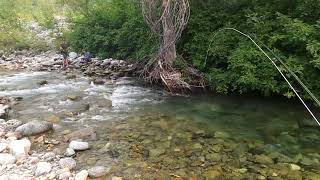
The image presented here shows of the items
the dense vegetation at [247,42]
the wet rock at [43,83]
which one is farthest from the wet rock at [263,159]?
the wet rock at [43,83]

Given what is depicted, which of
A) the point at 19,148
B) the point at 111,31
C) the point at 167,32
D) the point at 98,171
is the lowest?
the point at 98,171

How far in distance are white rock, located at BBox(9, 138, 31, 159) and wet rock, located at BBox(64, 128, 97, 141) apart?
0.90 meters

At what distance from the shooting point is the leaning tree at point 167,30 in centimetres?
1198

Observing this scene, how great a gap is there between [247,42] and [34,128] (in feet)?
21.3

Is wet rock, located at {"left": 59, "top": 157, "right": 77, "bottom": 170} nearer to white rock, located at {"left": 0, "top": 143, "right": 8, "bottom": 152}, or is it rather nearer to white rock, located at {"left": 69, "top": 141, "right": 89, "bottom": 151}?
white rock, located at {"left": 69, "top": 141, "right": 89, "bottom": 151}

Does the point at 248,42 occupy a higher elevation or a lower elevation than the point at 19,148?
higher

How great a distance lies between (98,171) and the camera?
6.30 metres

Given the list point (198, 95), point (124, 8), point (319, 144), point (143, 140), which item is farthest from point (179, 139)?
point (124, 8)

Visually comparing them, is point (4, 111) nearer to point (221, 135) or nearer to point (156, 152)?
point (156, 152)

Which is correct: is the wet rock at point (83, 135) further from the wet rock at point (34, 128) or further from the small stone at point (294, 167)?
the small stone at point (294, 167)

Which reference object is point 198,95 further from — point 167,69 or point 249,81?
point 249,81

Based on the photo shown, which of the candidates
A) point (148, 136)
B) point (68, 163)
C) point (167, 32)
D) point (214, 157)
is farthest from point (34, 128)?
point (167, 32)

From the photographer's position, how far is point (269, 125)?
8.81m

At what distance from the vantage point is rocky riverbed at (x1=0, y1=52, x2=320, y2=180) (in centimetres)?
640
